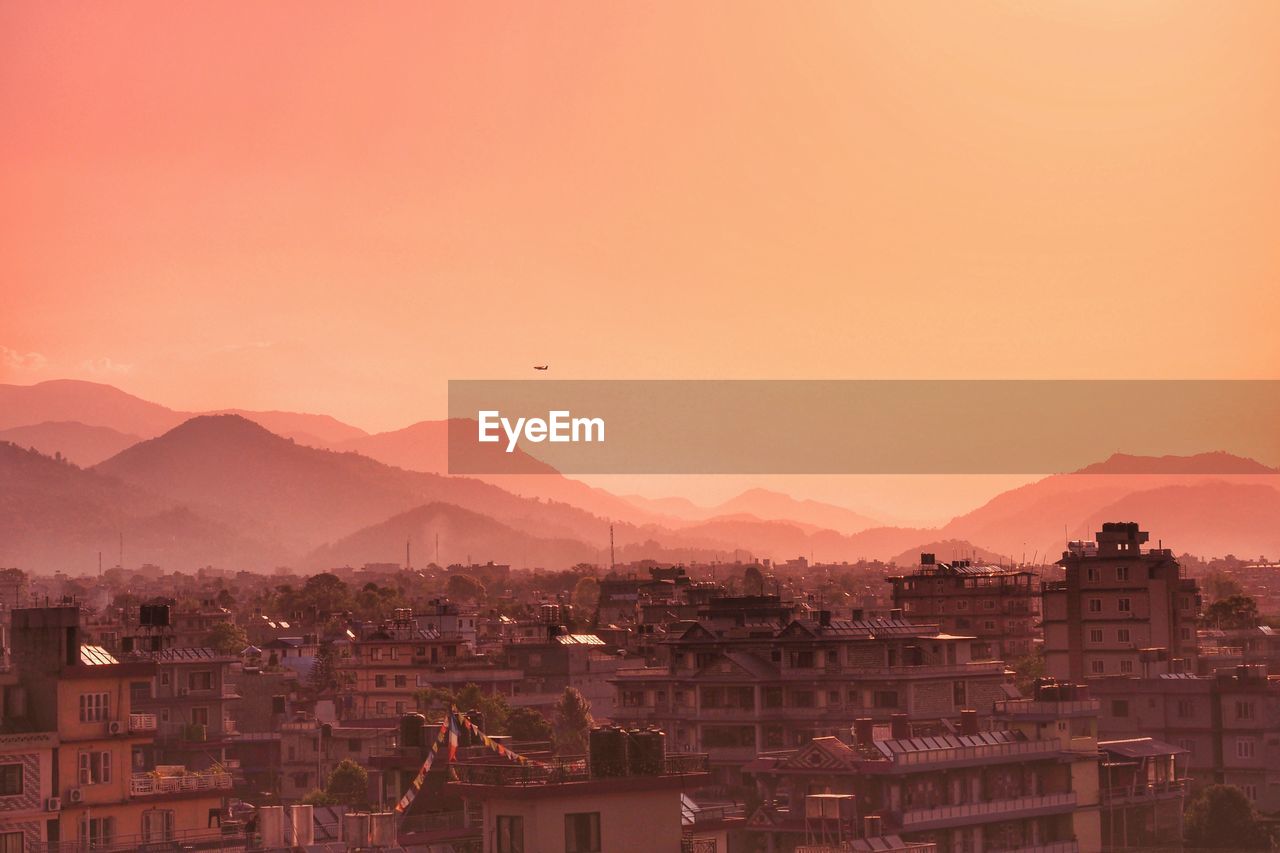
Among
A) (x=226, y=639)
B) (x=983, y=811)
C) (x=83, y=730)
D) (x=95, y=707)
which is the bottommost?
(x=983, y=811)

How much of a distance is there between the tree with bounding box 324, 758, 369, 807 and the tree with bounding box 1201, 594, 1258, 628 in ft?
324

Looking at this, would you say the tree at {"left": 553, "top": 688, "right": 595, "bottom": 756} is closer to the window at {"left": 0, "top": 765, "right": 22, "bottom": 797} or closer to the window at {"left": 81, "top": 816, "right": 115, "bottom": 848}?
the window at {"left": 81, "top": 816, "right": 115, "bottom": 848}

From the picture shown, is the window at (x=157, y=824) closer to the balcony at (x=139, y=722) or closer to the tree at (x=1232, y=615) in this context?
the balcony at (x=139, y=722)

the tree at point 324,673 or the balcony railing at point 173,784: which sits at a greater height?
the tree at point 324,673

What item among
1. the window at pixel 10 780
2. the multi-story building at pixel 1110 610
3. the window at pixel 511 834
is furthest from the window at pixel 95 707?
the multi-story building at pixel 1110 610

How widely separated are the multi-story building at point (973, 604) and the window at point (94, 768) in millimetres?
99265

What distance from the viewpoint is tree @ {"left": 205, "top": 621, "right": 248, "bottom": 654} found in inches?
6624

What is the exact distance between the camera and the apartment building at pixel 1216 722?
104625mm

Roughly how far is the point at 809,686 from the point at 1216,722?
21454 millimetres

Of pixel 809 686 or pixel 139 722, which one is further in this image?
pixel 809 686

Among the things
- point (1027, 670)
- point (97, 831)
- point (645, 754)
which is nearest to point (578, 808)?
point (645, 754)

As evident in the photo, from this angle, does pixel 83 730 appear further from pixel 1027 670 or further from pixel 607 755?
pixel 1027 670

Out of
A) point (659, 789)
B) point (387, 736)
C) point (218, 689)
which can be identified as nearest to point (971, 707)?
point (387, 736)

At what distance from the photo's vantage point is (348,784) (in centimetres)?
9200
